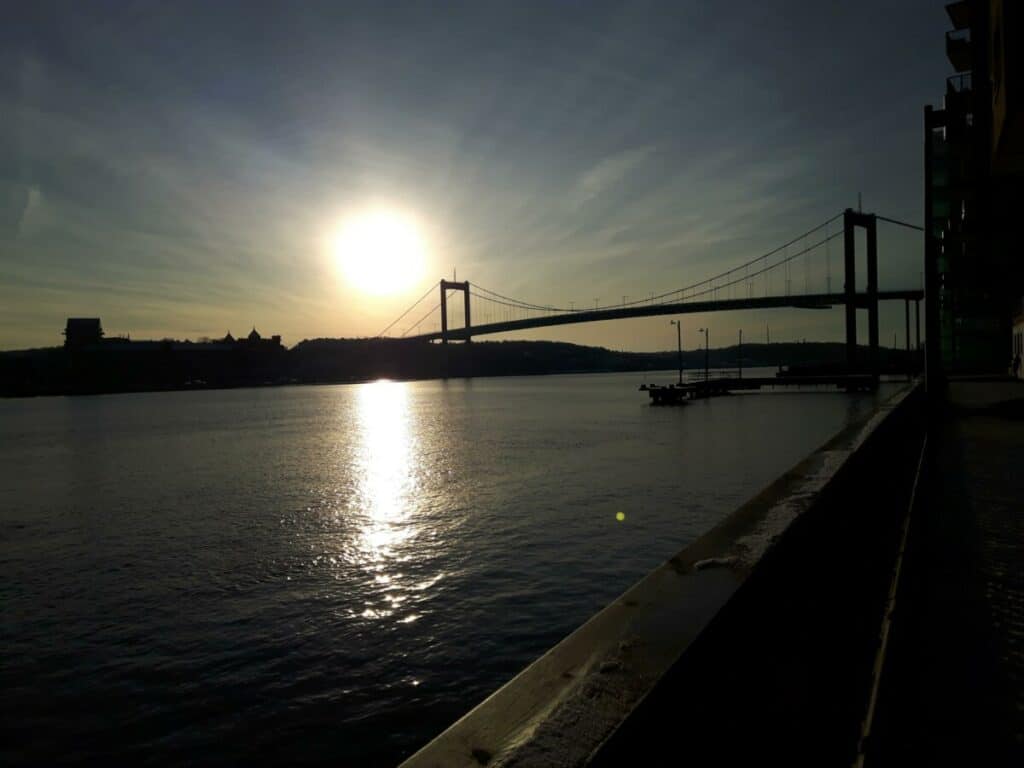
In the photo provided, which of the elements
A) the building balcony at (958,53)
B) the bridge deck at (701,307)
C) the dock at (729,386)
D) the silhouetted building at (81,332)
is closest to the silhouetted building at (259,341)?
the silhouetted building at (81,332)

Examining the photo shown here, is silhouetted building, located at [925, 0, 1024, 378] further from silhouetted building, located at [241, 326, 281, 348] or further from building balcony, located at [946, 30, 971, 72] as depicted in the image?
silhouetted building, located at [241, 326, 281, 348]

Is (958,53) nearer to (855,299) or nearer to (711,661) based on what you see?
(711,661)

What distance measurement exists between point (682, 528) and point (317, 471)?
13.8m

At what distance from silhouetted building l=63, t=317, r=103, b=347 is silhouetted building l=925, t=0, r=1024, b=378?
149 m

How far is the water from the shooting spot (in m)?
5.33

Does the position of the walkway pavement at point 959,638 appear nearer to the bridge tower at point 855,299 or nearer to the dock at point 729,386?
the dock at point 729,386

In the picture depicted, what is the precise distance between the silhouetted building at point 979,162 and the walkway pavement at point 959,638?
5.11 meters

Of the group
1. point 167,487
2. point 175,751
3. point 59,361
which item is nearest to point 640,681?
point 175,751

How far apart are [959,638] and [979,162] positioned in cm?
1546

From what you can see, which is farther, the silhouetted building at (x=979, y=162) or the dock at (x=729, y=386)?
the dock at (x=729, y=386)

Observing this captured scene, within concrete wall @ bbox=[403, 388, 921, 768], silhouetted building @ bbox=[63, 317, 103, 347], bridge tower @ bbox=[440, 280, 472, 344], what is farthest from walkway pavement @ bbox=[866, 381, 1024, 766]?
silhouetted building @ bbox=[63, 317, 103, 347]

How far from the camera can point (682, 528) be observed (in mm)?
11312

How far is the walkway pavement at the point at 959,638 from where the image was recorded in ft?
9.53

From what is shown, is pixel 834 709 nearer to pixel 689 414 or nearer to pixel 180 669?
pixel 180 669
